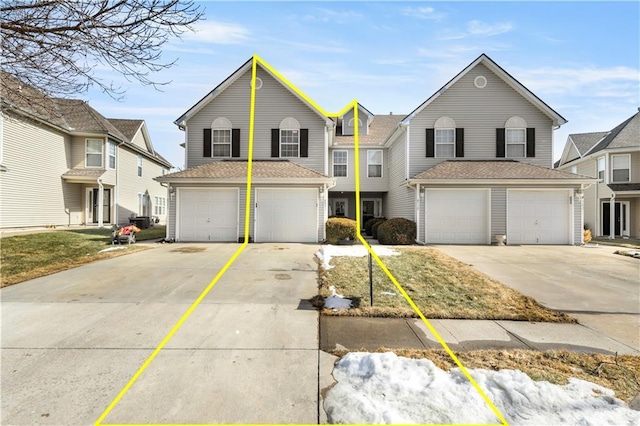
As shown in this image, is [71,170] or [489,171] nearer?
[489,171]

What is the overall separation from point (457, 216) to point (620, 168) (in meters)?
14.7

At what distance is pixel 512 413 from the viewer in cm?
284

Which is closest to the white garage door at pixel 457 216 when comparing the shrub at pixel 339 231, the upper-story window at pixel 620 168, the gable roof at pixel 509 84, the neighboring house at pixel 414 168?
the neighboring house at pixel 414 168

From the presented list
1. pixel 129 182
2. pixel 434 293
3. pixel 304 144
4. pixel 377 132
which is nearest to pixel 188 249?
pixel 304 144

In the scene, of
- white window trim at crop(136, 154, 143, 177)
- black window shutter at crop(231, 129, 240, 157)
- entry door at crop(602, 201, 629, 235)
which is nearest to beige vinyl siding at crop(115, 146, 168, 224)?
white window trim at crop(136, 154, 143, 177)

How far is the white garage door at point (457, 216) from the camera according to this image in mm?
14719

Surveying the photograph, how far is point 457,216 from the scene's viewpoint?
583 inches

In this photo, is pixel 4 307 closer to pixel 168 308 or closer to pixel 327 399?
pixel 168 308

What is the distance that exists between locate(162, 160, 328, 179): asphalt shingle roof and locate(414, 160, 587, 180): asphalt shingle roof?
5.37 meters

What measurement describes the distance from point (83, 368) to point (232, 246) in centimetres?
989

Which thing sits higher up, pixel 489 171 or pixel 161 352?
pixel 489 171

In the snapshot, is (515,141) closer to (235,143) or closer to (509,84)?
(509,84)

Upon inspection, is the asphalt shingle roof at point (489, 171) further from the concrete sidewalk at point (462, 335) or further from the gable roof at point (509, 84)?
the concrete sidewalk at point (462, 335)

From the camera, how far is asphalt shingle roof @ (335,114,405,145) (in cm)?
2058
